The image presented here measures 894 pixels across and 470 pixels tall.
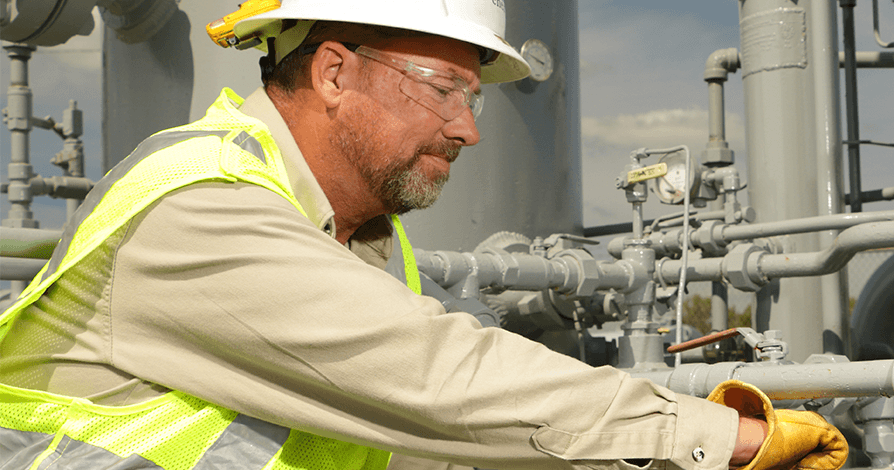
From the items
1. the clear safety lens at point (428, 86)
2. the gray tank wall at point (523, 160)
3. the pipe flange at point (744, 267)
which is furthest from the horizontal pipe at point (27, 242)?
the pipe flange at point (744, 267)

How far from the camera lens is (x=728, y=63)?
5.50 m

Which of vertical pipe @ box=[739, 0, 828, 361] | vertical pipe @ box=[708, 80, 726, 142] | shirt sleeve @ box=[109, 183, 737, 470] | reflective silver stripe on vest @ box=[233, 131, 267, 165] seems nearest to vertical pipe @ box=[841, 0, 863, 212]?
vertical pipe @ box=[739, 0, 828, 361]

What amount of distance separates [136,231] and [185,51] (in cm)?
254

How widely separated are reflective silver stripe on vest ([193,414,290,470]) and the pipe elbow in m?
5.11

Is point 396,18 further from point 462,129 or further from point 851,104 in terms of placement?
point 851,104

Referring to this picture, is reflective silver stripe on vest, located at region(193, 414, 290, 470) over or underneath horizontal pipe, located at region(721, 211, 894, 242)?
underneath

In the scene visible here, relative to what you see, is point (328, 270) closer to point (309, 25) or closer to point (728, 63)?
point (309, 25)

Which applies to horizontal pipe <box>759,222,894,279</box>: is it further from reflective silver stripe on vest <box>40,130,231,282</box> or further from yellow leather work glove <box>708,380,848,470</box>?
reflective silver stripe on vest <box>40,130,231,282</box>

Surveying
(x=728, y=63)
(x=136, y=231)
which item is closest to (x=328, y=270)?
(x=136, y=231)

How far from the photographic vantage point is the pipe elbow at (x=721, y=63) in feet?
17.9

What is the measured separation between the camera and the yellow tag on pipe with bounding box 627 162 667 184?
3674 mm

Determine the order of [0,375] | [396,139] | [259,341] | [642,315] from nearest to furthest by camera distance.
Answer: [259,341]
[0,375]
[396,139]
[642,315]

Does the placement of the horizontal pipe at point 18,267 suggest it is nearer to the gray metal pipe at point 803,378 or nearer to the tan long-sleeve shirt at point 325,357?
the tan long-sleeve shirt at point 325,357

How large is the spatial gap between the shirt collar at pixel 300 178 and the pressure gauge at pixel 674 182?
3.10 meters
